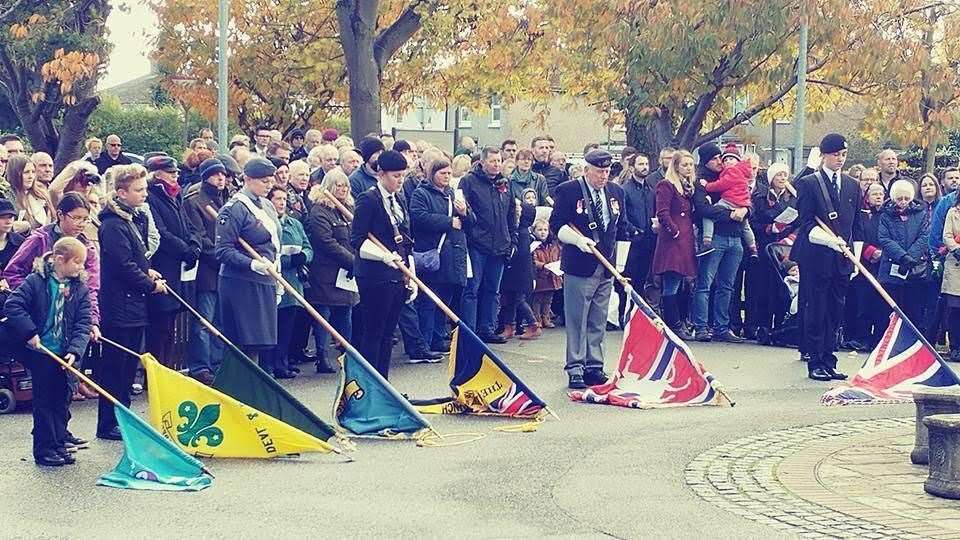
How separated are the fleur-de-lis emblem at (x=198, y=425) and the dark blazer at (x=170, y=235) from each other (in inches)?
106

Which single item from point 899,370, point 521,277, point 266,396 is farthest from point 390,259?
point 521,277

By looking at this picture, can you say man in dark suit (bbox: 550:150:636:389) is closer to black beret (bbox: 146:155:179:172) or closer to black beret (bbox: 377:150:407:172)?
black beret (bbox: 377:150:407:172)

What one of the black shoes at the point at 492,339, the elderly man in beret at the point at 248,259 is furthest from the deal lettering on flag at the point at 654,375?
the black shoes at the point at 492,339

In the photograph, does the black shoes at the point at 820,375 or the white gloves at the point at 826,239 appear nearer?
A: the white gloves at the point at 826,239

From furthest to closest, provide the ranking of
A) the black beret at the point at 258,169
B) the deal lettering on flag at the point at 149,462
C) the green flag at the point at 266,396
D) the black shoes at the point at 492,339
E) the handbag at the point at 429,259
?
the black shoes at the point at 492,339, the handbag at the point at 429,259, the black beret at the point at 258,169, the green flag at the point at 266,396, the deal lettering on flag at the point at 149,462

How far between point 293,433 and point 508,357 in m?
5.44

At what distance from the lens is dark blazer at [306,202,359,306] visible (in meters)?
14.3

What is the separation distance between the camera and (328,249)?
46.9 ft

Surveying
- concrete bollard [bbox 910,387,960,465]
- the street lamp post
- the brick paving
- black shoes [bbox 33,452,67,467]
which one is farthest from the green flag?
the street lamp post

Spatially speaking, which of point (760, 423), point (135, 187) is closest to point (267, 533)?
point (135, 187)

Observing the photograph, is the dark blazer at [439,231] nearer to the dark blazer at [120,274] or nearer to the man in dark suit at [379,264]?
the man in dark suit at [379,264]

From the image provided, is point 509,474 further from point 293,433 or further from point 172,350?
point 172,350

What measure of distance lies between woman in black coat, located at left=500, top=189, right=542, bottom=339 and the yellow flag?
6.54 meters

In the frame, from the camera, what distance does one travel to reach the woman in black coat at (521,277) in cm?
1655
